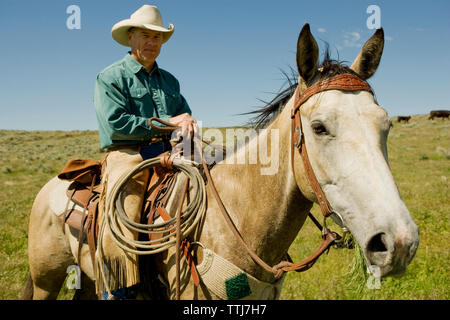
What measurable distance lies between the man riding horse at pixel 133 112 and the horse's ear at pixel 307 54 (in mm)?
1056

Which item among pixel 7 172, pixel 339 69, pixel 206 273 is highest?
pixel 339 69

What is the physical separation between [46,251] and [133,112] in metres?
1.99

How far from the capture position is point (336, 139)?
1807 mm

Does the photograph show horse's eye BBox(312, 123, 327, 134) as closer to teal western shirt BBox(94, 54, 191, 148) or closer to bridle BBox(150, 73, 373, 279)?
bridle BBox(150, 73, 373, 279)

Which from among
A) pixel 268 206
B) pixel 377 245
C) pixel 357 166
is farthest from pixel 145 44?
pixel 377 245

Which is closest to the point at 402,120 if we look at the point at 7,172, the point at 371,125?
the point at 7,172

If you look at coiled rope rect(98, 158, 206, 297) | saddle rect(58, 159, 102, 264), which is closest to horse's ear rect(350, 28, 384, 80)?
coiled rope rect(98, 158, 206, 297)

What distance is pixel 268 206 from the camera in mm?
2281

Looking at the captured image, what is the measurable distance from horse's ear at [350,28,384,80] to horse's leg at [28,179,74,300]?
340cm

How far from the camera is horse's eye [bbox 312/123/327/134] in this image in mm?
1879
